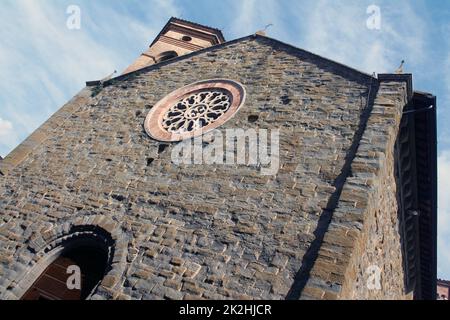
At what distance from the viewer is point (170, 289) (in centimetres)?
541

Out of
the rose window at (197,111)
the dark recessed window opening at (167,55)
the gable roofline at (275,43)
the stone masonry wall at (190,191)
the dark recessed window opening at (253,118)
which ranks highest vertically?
the dark recessed window opening at (167,55)

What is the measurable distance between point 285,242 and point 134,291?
2.39 m

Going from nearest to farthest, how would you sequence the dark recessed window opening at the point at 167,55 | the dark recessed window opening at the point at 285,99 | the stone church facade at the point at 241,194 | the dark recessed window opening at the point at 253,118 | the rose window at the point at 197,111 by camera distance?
the stone church facade at the point at 241,194 → the dark recessed window opening at the point at 253,118 → the dark recessed window opening at the point at 285,99 → the rose window at the point at 197,111 → the dark recessed window opening at the point at 167,55

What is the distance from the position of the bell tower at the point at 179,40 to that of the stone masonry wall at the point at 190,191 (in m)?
5.78

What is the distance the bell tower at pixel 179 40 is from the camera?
15.8 metres

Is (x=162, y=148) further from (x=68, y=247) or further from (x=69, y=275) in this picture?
(x=69, y=275)

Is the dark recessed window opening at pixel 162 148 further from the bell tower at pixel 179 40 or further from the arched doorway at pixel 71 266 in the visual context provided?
the bell tower at pixel 179 40

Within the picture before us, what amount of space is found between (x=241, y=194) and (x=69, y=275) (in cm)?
352

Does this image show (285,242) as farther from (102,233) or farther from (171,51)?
(171,51)

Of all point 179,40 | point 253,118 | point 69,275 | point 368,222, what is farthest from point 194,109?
point 179,40

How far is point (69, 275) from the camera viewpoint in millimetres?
6754

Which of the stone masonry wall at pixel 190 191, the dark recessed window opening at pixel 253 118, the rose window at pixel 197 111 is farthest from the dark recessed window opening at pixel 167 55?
the dark recessed window opening at pixel 253 118

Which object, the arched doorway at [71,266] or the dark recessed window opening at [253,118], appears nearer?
the arched doorway at [71,266]
